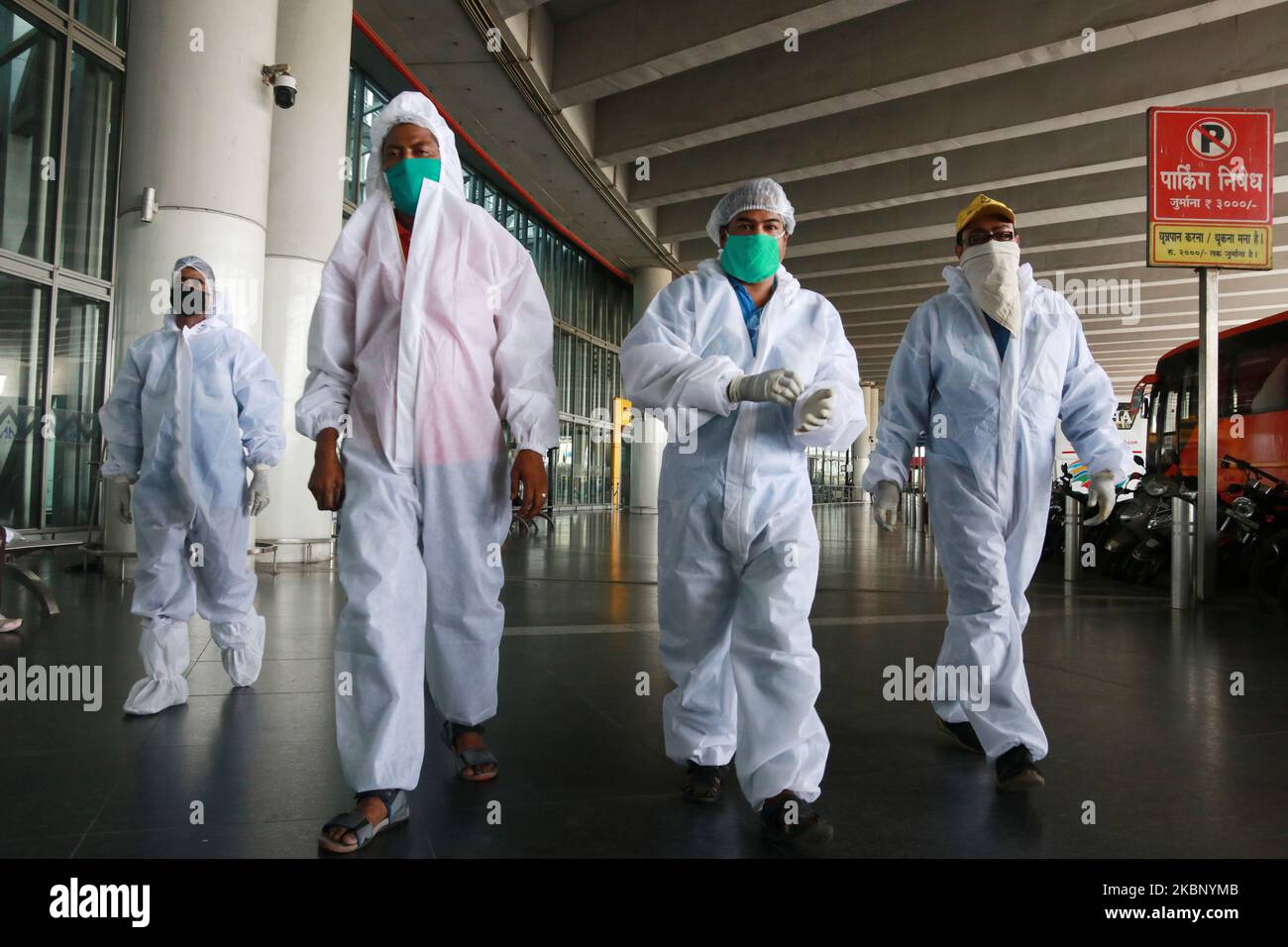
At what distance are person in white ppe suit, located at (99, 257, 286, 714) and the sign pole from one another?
7.08 metres

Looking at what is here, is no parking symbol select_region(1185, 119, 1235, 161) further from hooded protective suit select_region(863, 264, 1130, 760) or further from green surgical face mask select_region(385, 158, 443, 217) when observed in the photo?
green surgical face mask select_region(385, 158, 443, 217)

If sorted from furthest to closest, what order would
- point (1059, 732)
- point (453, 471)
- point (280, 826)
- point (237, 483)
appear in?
point (237, 483) → point (1059, 732) → point (453, 471) → point (280, 826)

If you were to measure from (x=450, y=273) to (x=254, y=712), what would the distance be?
1.94 meters

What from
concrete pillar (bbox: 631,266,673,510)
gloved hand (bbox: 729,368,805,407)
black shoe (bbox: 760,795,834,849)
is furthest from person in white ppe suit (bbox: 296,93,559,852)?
concrete pillar (bbox: 631,266,673,510)

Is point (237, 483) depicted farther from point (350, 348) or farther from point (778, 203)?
point (778, 203)

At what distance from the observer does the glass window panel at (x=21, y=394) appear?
8820mm

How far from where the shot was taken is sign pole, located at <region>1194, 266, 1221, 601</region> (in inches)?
279

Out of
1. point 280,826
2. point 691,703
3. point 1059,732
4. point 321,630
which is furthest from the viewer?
point 321,630

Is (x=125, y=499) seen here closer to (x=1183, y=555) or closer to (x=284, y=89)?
(x=284, y=89)

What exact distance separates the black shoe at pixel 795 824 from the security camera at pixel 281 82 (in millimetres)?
→ 6940

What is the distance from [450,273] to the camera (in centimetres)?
244

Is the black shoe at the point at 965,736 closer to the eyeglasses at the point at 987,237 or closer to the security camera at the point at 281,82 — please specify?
the eyeglasses at the point at 987,237
